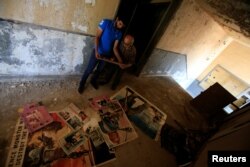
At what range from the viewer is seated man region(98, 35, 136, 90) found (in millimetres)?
1903

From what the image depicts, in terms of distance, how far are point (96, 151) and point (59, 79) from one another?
41.2 inches

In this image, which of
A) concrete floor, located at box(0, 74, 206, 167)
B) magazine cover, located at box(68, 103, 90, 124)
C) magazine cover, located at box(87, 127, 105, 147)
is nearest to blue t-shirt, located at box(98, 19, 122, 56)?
concrete floor, located at box(0, 74, 206, 167)

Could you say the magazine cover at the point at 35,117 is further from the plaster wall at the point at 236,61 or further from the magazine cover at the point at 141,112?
the plaster wall at the point at 236,61

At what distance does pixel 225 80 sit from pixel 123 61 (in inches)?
152

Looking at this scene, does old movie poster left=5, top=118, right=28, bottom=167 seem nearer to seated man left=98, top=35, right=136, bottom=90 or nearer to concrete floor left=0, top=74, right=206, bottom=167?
concrete floor left=0, top=74, right=206, bottom=167

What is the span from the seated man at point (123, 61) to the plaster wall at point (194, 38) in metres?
0.82

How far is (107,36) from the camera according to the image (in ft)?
6.01

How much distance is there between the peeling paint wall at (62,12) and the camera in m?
1.48

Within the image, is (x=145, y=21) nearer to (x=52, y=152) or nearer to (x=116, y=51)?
(x=116, y=51)

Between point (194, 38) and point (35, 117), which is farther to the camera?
point (194, 38)

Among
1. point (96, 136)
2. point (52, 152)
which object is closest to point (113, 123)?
point (96, 136)

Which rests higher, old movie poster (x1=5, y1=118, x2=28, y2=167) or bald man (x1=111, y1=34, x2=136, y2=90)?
bald man (x1=111, y1=34, x2=136, y2=90)

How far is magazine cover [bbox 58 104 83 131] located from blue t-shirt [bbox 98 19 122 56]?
0.75m

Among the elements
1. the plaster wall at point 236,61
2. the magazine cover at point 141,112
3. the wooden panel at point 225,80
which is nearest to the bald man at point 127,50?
the magazine cover at point 141,112
